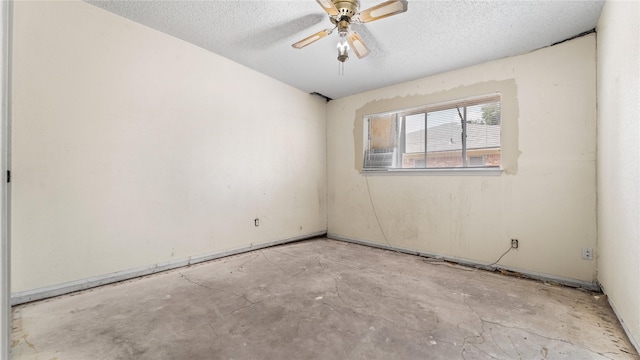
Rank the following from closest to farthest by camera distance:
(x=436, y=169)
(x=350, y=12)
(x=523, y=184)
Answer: (x=350, y=12), (x=523, y=184), (x=436, y=169)

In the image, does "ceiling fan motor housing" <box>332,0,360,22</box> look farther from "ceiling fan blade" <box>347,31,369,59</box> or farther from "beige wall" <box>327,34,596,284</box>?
"beige wall" <box>327,34,596,284</box>

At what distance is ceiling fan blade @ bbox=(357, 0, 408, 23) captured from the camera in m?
1.89

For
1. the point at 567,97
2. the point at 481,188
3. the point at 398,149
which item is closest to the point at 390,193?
the point at 398,149

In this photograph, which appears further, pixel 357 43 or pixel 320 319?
pixel 357 43

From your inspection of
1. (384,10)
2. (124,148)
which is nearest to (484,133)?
(384,10)

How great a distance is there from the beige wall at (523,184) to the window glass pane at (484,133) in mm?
145

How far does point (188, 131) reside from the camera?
3174 millimetres

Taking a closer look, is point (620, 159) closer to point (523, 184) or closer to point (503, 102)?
point (523, 184)

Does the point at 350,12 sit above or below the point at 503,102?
above

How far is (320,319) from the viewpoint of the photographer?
1969mm

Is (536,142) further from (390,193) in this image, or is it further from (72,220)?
(72,220)

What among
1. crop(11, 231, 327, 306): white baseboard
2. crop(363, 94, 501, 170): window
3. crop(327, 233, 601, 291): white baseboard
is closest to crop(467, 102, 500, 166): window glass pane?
crop(363, 94, 501, 170): window

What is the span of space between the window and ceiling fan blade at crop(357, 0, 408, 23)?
2071 mm

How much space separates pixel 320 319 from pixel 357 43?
2.53 metres
